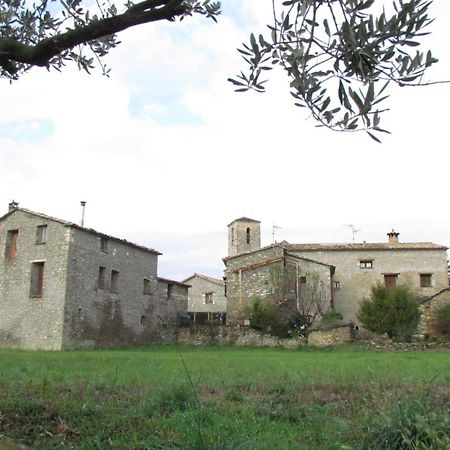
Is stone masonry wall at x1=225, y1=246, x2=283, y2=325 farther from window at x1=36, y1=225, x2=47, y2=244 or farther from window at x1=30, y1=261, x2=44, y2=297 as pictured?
window at x1=36, y1=225, x2=47, y2=244

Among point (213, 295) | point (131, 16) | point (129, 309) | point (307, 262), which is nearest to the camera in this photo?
point (131, 16)

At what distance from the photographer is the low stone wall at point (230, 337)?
3006 cm

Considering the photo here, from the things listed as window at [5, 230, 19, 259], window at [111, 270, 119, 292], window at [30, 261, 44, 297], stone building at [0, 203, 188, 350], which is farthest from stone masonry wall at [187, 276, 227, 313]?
window at [30, 261, 44, 297]

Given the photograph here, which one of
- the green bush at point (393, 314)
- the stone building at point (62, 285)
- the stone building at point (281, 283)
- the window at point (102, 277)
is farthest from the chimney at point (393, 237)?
the window at point (102, 277)

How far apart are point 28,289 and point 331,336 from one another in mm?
16805

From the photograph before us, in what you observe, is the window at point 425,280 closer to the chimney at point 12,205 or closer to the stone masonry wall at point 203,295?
the stone masonry wall at point 203,295

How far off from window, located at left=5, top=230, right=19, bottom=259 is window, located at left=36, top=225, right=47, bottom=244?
1.65 meters

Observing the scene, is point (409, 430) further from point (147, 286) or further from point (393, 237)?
point (393, 237)

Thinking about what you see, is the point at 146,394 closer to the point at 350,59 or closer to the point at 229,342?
the point at 350,59

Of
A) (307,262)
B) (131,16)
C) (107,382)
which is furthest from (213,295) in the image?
(131,16)

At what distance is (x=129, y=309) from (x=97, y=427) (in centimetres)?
3000

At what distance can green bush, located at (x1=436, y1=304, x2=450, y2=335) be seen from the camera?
34250mm

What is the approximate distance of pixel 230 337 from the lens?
3189 centimetres

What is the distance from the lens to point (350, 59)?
338cm
